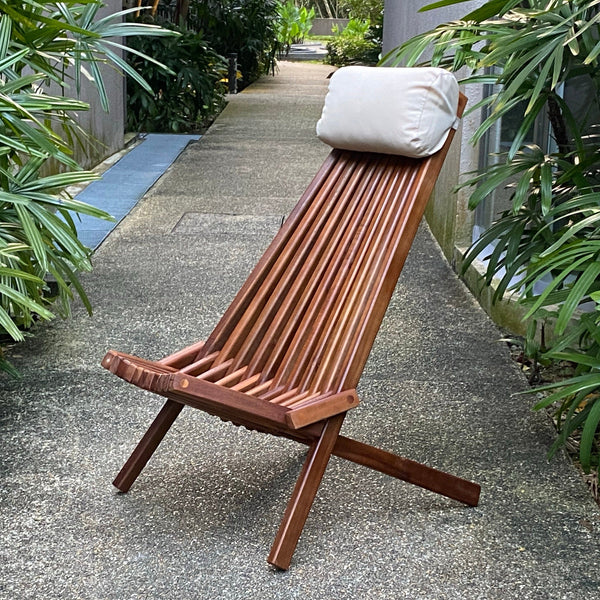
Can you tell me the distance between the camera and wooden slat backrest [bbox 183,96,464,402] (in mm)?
2660

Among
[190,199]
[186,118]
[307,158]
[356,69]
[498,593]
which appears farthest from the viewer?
[186,118]

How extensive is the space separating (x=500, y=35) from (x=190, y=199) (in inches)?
179

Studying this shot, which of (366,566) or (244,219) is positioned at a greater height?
(366,566)

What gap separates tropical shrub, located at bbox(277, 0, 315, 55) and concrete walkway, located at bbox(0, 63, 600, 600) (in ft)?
66.2

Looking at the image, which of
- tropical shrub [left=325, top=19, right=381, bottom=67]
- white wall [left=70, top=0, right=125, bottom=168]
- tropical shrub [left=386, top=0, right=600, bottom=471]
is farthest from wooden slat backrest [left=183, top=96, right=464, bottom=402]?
tropical shrub [left=325, top=19, right=381, bottom=67]

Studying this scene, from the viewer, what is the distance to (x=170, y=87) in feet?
36.4

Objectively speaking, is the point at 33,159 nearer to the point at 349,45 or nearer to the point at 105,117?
the point at 105,117

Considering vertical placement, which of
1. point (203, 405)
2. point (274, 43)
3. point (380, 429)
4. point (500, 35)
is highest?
point (500, 35)

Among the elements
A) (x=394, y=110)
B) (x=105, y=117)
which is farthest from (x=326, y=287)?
(x=105, y=117)

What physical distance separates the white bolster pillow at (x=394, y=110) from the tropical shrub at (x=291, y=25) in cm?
2117

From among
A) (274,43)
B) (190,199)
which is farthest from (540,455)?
(274,43)

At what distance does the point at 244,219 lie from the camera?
6.70 m

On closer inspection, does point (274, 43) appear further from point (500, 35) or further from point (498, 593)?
point (498, 593)

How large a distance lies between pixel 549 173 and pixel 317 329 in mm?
1052
